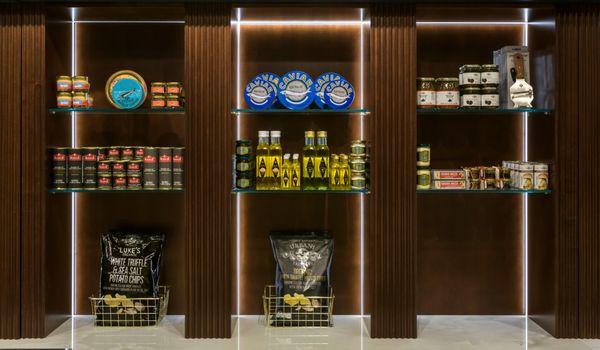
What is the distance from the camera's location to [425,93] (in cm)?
385

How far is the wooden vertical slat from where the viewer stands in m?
3.75

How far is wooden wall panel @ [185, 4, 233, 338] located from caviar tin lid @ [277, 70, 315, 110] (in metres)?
0.38

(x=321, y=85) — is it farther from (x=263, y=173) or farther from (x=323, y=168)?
(x=263, y=173)

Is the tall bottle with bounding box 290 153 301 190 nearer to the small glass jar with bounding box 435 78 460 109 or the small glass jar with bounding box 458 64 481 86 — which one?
the small glass jar with bounding box 435 78 460 109

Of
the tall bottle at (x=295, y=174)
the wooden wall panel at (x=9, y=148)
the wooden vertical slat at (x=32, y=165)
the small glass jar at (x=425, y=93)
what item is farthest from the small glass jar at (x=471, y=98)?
the wooden wall panel at (x=9, y=148)

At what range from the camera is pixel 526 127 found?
170 inches

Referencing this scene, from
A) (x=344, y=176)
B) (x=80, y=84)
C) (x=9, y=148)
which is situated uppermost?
(x=80, y=84)

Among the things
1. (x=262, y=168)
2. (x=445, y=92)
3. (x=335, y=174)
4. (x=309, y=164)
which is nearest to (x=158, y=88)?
(x=262, y=168)

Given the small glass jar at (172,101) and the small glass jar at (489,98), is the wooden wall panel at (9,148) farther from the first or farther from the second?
the small glass jar at (489,98)

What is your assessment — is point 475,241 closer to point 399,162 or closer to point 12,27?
point 399,162

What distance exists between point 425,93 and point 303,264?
4.29 ft

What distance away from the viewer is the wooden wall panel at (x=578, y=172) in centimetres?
378

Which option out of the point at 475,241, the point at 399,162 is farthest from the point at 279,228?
the point at 475,241

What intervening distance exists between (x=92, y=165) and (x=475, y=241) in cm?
258
